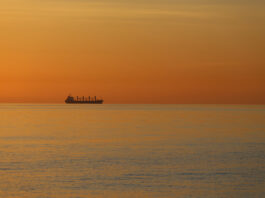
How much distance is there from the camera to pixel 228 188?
23531mm

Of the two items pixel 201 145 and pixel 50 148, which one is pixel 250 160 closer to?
pixel 201 145

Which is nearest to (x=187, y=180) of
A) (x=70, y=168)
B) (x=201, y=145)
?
(x=70, y=168)

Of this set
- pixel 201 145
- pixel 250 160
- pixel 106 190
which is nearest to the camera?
pixel 106 190

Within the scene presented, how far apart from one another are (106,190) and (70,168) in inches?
252

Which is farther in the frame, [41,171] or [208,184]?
[41,171]

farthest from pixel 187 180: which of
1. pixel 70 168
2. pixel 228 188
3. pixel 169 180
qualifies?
pixel 70 168

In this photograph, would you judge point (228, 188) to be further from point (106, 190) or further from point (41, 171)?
point (41, 171)

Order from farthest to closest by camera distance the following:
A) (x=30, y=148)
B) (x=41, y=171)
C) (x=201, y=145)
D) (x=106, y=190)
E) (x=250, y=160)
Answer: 1. (x=201, y=145)
2. (x=30, y=148)
3. (x=250, y=160)
4. (x=41, y=171)
5. (x=106, y=190)

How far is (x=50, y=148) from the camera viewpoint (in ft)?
130

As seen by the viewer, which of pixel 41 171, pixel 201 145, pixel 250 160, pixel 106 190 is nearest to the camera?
pixel 106 190

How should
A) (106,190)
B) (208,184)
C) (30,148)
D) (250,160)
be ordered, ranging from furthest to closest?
(30,148) < (250,160) < (208,184) < (106,190)

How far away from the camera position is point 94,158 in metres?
32.9

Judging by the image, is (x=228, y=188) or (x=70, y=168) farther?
(x=70, y=168)

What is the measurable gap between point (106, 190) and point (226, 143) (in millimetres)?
24381
